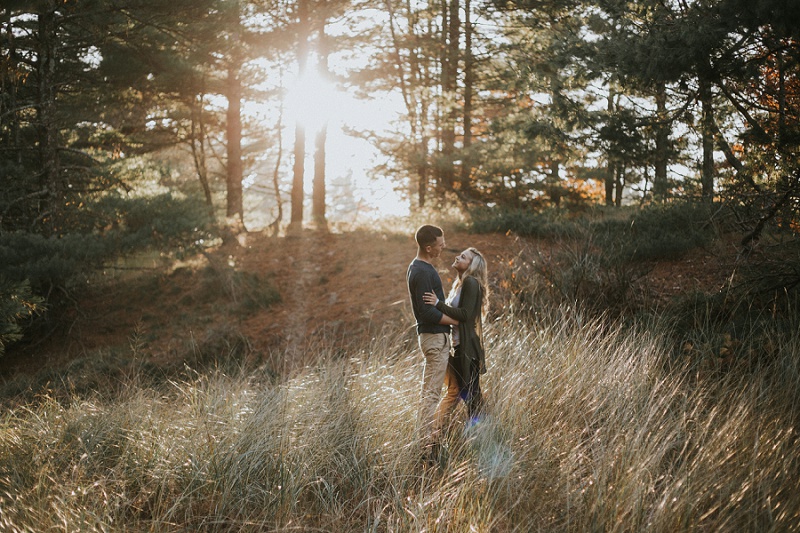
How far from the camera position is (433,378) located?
16.7 feet

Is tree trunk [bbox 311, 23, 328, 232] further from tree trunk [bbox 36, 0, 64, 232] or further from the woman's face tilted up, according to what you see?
the woman's face tilted up

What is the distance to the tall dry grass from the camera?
3652 mm

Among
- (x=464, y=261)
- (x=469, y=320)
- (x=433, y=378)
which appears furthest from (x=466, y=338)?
(x=464, y=261)

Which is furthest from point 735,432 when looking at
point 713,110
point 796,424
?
point 713,110

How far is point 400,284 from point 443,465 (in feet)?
23.6

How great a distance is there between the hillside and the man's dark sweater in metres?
4.26

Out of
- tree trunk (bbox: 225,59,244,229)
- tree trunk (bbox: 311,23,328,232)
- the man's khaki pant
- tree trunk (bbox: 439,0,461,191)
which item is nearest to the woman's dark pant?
the man's khaki pant

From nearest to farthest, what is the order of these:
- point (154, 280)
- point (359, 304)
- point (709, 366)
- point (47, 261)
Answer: point (709, 366)
point (47, 261)
point (359, 304)
point (154, 280)

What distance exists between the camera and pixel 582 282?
8.48 meters

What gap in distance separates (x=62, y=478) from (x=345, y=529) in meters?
2.10

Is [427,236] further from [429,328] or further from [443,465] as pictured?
[443,465]

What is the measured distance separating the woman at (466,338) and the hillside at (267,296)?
4024 millimetres

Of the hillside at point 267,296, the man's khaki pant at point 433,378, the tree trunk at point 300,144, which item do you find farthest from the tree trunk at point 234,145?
the man's khaki pant at point 433,378

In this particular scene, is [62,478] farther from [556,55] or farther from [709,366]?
[556,55]
